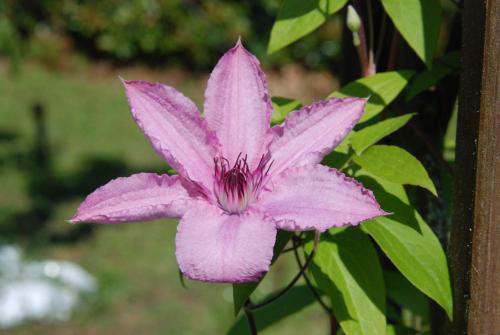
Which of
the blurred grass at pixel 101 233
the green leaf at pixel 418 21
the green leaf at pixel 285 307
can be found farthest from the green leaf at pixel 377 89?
the blurred grass at pixel 101 233

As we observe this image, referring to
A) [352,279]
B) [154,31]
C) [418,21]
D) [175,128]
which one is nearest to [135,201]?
[175,128]

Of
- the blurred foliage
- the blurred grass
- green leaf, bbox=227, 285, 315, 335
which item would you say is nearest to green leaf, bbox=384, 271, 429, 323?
green leaf, bbox=227, 285, 315, 335

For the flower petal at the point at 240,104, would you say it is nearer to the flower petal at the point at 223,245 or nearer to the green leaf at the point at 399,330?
the flower petal at the point at 223,245

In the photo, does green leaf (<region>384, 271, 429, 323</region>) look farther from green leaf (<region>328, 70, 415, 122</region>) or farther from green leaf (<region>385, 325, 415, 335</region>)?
green leaf (<region>328, 70, 415, 122</region>)

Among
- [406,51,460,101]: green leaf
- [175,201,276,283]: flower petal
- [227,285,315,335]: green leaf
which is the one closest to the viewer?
[175,201,276,283]: flower petal

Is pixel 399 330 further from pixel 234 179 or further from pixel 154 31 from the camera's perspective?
pixel 154 31

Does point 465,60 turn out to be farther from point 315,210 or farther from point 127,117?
point 127,117
